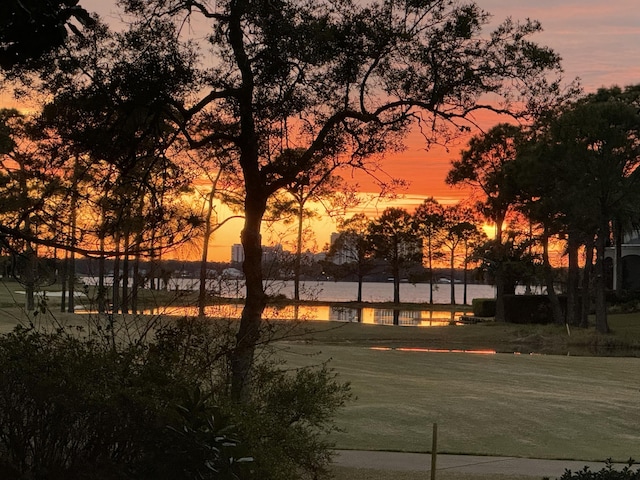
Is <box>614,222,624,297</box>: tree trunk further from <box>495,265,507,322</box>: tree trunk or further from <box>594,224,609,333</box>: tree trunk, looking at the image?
<box>594,224,609,333</box>: tree trunk

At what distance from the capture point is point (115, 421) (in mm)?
6906

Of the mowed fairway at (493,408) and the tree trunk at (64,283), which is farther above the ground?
the tree trunk at (64,283)

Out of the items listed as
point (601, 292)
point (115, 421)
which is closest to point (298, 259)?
point (115, 421)

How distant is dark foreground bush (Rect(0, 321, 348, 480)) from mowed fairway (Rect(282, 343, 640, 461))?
4.64 meters

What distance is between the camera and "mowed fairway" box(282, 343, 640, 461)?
13688mm

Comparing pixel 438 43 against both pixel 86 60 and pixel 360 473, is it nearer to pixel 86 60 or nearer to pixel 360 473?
pixel 86 60

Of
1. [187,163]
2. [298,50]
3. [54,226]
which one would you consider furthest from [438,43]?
[54,226]

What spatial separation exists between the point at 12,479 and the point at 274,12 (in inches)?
275

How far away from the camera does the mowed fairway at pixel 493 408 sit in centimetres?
1369

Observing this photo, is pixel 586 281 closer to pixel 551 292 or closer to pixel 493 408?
pixel 551 292

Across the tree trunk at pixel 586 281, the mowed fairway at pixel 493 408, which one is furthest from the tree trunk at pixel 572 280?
the mowed fairway at pixel 493 408

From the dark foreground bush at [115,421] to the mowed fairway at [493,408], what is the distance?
4639 millimetres

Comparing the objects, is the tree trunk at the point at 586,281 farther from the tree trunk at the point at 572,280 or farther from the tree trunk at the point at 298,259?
the tree trunk at the point at 298,259

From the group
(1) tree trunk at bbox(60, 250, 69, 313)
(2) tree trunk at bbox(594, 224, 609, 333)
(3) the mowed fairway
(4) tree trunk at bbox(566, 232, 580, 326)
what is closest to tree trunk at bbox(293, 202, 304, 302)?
(3) the mowed fairway
